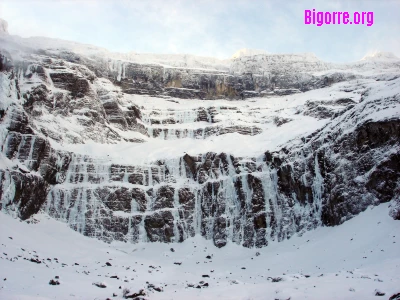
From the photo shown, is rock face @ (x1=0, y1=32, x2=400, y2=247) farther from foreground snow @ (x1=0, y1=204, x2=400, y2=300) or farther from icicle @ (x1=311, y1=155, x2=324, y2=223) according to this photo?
foreground snow @ (x1=0, y1=204, x2=400, y2=300)

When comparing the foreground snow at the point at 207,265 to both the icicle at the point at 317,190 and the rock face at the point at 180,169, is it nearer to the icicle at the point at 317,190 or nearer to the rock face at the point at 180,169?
the rock face at the point at 180,169

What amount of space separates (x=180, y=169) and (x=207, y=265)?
62.1 feet

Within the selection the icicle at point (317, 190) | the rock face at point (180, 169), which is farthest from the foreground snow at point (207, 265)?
the icicle at point (317, 190)

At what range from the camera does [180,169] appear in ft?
207

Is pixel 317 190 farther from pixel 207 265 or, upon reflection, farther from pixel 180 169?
pixel 180 169

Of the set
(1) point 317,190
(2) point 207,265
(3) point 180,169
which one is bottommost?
(2) point 207,265

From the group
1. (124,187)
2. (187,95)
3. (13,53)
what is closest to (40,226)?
(124,187)

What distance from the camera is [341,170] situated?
161ft

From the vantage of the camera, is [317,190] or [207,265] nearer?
[207,265]

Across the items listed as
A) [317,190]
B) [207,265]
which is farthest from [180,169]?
[317,190]

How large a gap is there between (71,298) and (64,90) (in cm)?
5358

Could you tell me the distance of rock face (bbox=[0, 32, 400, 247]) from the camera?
157 ft

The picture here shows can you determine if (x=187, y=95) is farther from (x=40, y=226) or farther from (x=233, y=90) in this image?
(x=40, y=226)

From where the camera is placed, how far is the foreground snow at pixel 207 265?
23719 millimetres
